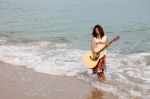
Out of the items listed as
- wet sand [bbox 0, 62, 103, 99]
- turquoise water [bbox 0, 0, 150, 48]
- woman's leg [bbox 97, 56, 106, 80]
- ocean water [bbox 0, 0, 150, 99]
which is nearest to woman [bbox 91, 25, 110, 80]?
woman's leg [bbox 97, 56, 106, 80]

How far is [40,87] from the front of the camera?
27.1 feet

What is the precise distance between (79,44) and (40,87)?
6137 mm

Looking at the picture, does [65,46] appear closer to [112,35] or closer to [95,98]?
[112,35]

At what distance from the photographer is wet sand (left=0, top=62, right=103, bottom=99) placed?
774 cm

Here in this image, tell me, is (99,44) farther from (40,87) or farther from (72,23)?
(72,23)

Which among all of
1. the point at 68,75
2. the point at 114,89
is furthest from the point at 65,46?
the point at 114,89

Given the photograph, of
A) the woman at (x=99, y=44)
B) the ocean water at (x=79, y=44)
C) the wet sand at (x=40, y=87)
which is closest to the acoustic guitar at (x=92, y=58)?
the woman at (x=99, y=44)

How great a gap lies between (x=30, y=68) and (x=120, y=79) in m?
2.52

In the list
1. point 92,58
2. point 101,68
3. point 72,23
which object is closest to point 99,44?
point 92,58

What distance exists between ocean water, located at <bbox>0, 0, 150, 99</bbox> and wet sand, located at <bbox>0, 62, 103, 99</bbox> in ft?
1.09

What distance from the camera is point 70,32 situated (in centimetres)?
1723

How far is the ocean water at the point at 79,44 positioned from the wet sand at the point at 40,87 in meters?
0.33

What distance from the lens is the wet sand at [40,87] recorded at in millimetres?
7742

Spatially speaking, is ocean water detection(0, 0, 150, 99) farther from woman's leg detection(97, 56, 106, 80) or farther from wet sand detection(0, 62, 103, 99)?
wet sand detection(0, 62, 103, 99)
